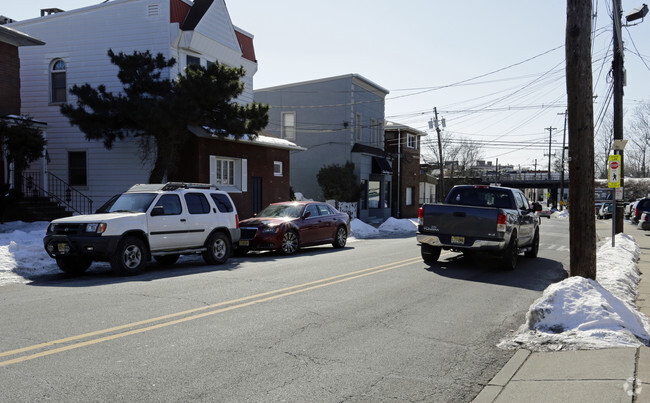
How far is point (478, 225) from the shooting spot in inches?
481

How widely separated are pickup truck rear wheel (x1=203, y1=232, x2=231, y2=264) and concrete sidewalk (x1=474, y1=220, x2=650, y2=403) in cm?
858

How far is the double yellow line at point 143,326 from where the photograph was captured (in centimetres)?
552

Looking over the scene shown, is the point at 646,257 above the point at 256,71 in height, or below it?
below

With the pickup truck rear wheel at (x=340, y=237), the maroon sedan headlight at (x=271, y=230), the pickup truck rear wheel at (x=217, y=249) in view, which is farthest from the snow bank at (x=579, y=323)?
the pickup truck rear wheel at (x=340, y=237)

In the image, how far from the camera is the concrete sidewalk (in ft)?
14.7

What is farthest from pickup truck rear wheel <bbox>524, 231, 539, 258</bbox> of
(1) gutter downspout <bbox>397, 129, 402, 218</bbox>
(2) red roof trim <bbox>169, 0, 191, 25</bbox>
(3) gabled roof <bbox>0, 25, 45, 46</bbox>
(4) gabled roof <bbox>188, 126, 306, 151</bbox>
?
(1) gutter downspout <bbox>397, 129, 402, 218</bbox>

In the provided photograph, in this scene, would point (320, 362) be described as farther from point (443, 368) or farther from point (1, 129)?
point (1, 129)

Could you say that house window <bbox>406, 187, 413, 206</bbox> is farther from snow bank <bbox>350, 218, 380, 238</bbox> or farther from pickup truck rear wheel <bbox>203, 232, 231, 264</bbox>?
pickup truck rear wheel <bbox>203, 232, 231, 264</bbox>

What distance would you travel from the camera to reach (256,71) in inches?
1064

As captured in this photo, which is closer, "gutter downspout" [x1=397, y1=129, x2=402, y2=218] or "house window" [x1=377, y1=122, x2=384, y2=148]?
"house window" [x1=377, y1=122, x2=384, y2=148]

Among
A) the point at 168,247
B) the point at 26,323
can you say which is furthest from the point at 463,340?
the point at 168,247

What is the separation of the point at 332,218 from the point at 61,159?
40.2ft

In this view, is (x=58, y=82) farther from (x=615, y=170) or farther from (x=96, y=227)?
(x=615, y=170)

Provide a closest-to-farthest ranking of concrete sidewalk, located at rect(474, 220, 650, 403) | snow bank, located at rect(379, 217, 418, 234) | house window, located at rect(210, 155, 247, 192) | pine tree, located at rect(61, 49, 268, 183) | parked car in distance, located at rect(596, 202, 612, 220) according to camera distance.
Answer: concrete sidewalk, located at rect(474, 220, 650, 403) < pine tree, located at rect(61, 49, 268, 183) < house window, located at rect(210, 155, 247, 192) < snow bank, located at rect(379, 217, 418, 234) < parked car in distance, located at rect(596, 202, 612, 220)
